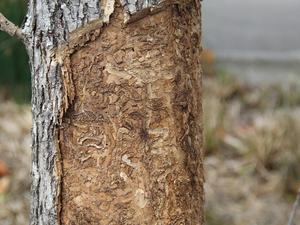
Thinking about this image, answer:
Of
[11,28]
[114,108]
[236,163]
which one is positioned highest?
[11,28]

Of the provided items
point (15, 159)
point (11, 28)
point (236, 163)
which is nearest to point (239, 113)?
point (236, 163)

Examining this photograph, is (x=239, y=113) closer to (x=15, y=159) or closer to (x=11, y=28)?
(x=15, y=159)

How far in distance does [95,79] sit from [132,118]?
115mm

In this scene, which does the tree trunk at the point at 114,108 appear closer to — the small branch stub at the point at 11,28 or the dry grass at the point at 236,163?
the small branch stub at the point at 11,28

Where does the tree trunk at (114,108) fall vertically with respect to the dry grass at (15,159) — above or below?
above

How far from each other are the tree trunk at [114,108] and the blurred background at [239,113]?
1.89m

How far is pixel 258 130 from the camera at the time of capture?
451 centimetres

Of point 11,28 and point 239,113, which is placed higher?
point 11,28

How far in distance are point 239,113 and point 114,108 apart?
132 inches

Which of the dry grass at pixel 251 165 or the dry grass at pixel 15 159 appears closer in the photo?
the dry grass at pixel 15 159

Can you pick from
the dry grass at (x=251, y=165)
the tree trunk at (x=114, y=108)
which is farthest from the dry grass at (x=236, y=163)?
the tree trunk at (x=114, y=108)

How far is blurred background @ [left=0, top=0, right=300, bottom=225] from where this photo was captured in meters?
4.08

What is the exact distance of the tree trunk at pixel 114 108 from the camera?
1.81 meters

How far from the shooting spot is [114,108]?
72.2 inches
